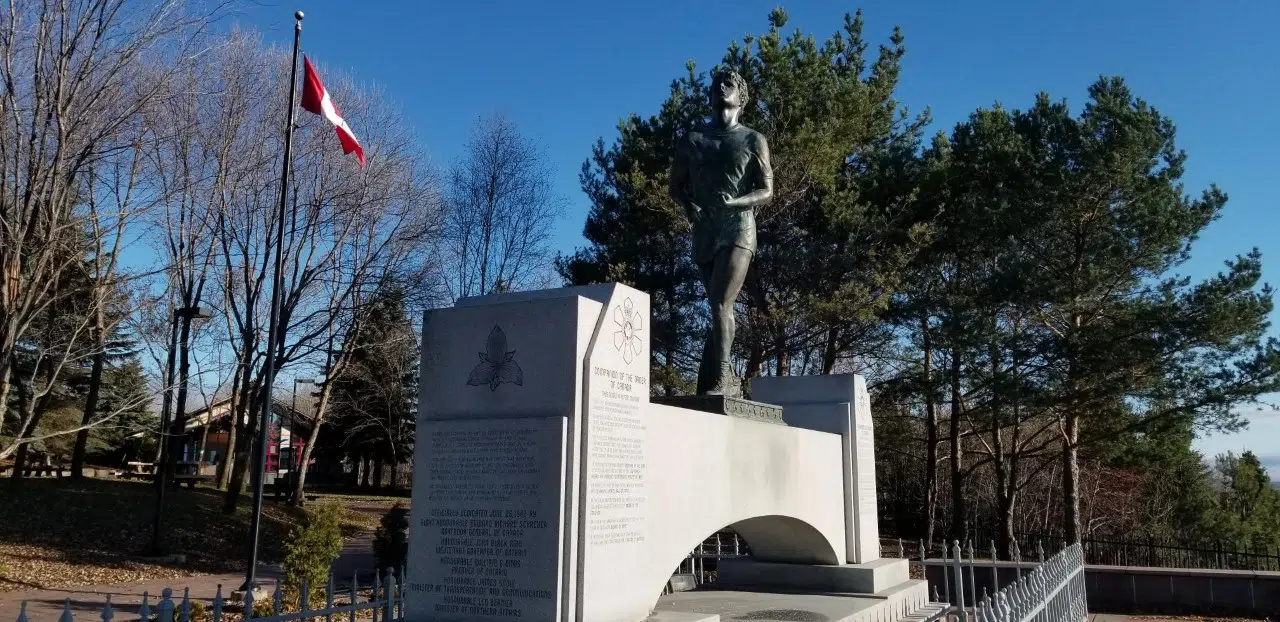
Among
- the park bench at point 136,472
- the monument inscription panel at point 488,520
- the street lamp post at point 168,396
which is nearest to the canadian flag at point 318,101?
the street lamp post at point 168,396

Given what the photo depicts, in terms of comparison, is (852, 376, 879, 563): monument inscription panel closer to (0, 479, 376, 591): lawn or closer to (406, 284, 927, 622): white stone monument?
(406, 284, 927, 622): white stone monument

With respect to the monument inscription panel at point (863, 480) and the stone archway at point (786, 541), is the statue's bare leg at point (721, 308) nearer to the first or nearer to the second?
the stone archway at point (786, 541)

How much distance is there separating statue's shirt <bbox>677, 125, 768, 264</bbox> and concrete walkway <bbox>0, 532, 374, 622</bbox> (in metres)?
6.21

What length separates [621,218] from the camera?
A: 20.6m

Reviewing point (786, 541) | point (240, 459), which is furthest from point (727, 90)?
point (240, 459)

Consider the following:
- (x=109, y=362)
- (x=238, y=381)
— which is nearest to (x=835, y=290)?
(x=238, y=381)

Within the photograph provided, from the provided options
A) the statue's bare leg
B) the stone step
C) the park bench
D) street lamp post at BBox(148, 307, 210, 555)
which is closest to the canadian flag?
street lamp post at BBox(148, 307, 210, 555)

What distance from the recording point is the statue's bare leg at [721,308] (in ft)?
26.6

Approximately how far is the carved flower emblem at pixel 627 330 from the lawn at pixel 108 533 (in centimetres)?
1266

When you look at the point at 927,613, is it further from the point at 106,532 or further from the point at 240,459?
the point at 240,459

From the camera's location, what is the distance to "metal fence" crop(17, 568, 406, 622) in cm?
539

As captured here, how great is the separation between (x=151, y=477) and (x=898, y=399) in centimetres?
2612

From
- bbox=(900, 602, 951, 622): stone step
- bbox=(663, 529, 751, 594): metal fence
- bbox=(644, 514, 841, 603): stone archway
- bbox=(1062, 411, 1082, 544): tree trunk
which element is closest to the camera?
bbox=(900, 602, 951, 622): stone step

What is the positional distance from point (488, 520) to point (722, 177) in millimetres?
4208
